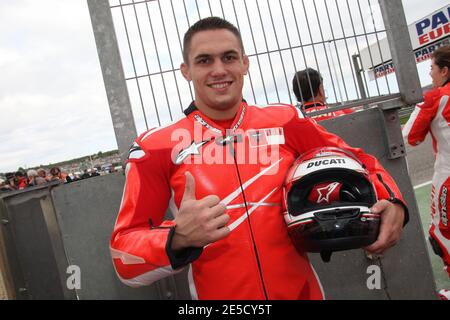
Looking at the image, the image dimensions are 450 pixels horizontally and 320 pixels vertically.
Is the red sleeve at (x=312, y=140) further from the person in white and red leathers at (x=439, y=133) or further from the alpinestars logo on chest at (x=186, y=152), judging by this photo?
the person in white and red leathers at (x=439, y=133)

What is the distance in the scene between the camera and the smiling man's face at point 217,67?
6.10 feet

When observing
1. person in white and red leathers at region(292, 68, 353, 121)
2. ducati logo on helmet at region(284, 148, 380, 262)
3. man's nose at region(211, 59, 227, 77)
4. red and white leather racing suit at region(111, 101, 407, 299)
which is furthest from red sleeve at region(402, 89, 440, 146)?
man's nose at region(211, 59, 227, 77)

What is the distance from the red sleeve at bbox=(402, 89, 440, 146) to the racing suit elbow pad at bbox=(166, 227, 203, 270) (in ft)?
8.75

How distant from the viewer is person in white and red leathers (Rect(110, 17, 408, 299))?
5.51 ft

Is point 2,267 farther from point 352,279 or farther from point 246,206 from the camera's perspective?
point 352,279

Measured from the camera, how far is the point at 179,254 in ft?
4.81

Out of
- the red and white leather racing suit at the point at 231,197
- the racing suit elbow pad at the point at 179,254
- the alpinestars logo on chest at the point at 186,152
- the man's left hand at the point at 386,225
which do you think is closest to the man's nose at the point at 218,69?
the red and white leather racing suit at the point at 231,197

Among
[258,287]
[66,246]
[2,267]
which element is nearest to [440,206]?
[258,287]

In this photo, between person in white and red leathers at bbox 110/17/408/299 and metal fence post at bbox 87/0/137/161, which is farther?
metal fence post at bbox 87/0/137/161

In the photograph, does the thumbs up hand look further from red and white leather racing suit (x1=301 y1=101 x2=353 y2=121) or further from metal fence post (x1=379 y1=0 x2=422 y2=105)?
metal fence post (x1=379 y1=0 x2=422 y2=105)

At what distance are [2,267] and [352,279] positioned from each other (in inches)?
103

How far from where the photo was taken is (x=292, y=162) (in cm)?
194

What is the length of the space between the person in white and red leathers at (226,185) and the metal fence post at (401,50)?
163 cm

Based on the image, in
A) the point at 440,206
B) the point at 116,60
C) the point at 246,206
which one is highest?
the point at 116,60
